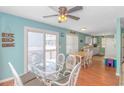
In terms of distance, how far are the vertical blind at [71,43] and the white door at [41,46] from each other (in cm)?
121

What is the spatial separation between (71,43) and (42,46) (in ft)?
9.22

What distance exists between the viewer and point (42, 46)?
503 cm

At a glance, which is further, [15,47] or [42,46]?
[42,46]

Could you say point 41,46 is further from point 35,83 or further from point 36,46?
point 35,83

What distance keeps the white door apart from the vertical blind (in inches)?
47.6

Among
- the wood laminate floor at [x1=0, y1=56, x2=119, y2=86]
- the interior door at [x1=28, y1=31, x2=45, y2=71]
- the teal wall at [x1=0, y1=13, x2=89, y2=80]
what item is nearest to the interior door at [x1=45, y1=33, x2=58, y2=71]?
the interior door at [x1=28, y1=31, x2=45, y2=71]

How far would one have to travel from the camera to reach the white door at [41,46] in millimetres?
4312

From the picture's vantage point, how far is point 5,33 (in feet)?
11.4

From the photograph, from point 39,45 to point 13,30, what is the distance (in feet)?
4.60

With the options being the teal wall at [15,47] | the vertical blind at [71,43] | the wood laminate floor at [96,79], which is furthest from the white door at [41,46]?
the vertical blind at [71,43]

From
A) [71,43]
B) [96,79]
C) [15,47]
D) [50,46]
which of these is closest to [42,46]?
[50,46]

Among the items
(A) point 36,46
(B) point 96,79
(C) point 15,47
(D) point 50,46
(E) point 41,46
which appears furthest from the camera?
(D) point 50,46
